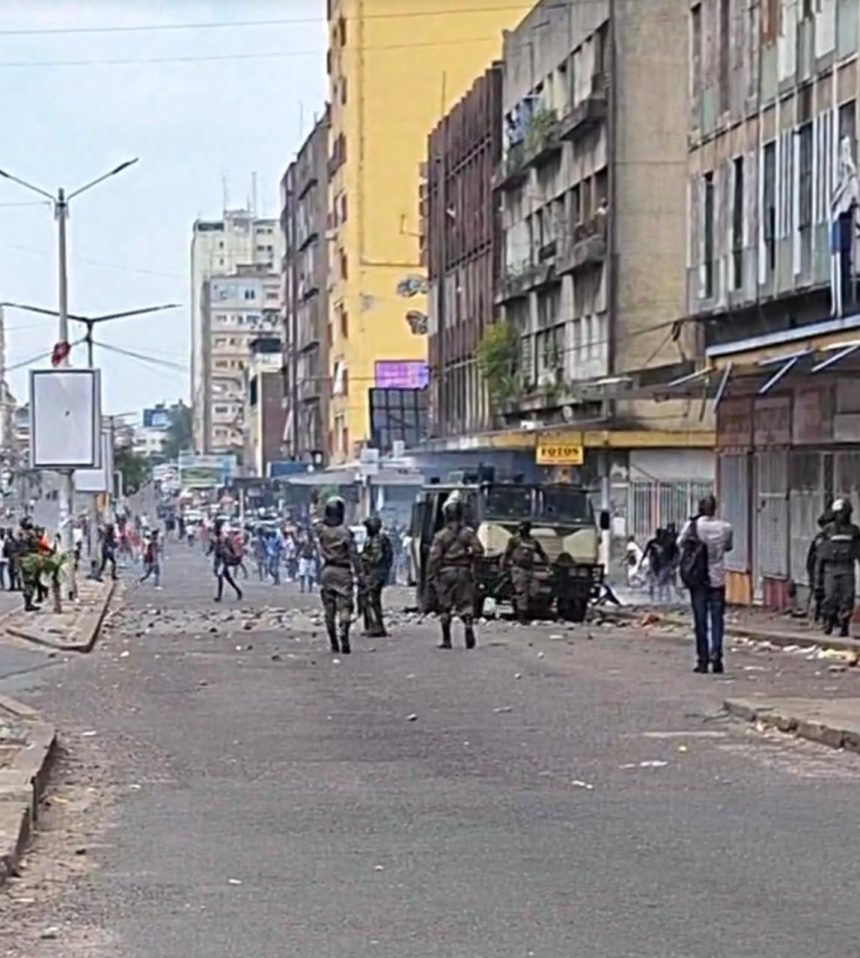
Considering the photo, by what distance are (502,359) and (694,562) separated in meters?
44.0

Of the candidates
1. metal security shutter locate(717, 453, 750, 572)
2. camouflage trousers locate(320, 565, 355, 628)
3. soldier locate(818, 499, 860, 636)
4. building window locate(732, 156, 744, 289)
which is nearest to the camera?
camouflage trousers locate(320, 565, 355, 628)

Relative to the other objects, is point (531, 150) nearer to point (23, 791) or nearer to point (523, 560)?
point (523, 560)

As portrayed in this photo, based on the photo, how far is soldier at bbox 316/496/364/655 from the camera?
27219 mm

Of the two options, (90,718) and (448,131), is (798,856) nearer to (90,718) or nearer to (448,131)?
(90,718)

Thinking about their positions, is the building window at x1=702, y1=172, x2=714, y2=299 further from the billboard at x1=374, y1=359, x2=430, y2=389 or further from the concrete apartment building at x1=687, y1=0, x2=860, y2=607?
the billboard at x1=374, y1=359, x2=430, y2=389

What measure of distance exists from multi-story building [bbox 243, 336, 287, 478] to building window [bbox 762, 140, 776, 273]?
9414 centimetres

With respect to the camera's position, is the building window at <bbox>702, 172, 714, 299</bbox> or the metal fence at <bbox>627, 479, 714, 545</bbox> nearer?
the building window at <bbox>702, 172, 714, 299</bbox>

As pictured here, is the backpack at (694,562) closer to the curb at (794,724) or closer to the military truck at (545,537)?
the curb at (794,724)

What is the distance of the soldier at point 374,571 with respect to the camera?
29956 millimetres

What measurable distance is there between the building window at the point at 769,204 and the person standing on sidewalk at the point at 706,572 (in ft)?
47.9

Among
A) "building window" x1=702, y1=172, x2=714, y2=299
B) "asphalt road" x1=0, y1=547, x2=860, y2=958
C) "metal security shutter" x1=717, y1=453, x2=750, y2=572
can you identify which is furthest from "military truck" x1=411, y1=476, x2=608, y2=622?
"asphalt road" x1=0, y1=547, x2=860, y2=958

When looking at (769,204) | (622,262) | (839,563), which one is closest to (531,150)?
(622,262)

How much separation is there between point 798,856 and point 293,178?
11483cm

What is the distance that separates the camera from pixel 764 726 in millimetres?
18234
